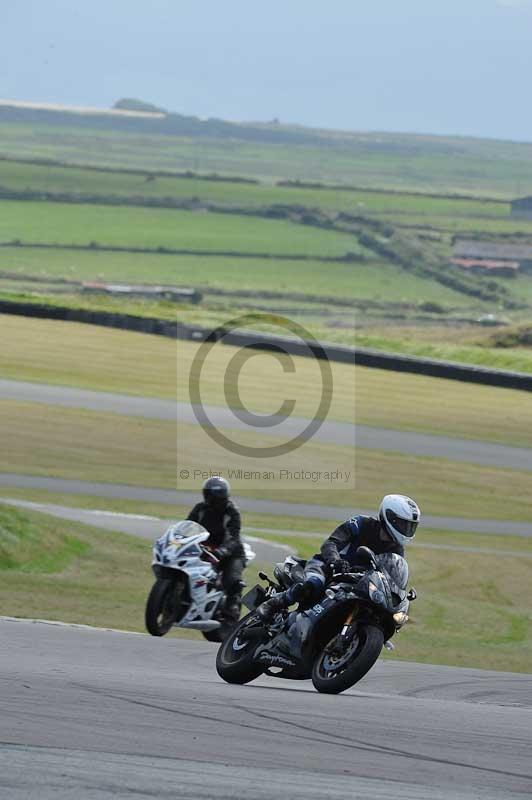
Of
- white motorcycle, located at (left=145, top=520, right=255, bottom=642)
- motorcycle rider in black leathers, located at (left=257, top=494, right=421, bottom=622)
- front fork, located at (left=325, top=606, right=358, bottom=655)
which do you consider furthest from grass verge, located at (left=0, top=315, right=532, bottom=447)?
front fork, located at (left=325, top=606, right=358, bottom=655)

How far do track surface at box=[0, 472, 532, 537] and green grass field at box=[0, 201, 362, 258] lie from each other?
111 metres

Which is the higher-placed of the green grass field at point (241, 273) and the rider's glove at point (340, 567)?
the rider's glove at point (340, 567)

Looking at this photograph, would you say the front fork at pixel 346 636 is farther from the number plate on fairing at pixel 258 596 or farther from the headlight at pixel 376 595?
the number plate on fairing at pixel 258 596

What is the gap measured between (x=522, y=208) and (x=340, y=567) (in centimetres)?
18028

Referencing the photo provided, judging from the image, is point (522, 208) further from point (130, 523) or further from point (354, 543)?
point (354, 543)

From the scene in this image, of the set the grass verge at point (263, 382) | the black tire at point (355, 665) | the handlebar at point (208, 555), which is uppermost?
the black tire at point (355, 665)

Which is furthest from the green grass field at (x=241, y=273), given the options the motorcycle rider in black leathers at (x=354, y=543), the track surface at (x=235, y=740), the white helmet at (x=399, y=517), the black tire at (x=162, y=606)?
the track surface at (x=235, y=740)

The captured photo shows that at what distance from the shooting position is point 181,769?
6.40 m

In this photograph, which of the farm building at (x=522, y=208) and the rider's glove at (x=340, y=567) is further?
the farm building at (x=522, y=208)

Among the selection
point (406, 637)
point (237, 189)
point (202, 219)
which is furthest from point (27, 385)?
point (237, 189)

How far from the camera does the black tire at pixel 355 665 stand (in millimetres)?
9406

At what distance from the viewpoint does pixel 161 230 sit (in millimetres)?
151500

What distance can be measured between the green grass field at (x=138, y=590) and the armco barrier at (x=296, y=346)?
2207 centimetres

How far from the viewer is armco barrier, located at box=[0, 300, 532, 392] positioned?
150 ft
